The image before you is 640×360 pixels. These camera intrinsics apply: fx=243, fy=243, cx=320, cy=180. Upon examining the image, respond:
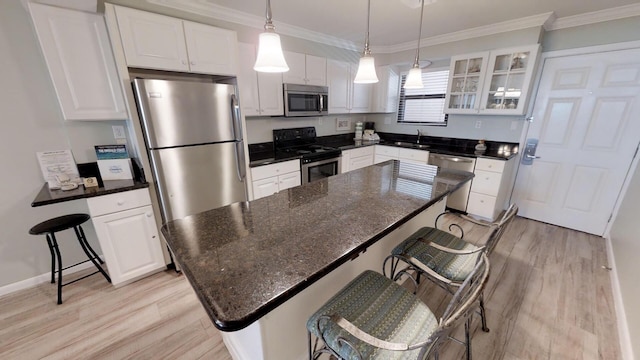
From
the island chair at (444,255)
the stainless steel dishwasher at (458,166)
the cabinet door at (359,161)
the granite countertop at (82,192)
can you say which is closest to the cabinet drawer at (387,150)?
the cabinet door at (359,161)

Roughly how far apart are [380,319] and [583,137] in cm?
356

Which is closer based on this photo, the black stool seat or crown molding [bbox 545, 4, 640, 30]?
the black stool seat

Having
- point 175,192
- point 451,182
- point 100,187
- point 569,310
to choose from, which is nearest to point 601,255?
point 569,310

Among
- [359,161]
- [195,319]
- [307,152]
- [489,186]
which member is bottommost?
[195,319]

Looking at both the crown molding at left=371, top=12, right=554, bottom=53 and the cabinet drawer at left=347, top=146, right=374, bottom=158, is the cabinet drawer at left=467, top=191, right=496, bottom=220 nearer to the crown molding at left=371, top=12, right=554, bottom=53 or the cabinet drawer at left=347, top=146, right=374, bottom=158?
the cabinet drawer at left=347, top=146, right=374, bottom=158

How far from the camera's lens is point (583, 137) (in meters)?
2.87

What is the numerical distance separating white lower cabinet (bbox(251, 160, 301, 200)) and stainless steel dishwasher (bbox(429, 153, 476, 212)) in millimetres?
1988

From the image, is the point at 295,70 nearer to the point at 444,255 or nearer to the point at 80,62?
the point at 80,62

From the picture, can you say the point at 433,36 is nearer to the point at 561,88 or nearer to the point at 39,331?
the point at 561,88

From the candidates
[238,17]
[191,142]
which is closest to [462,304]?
[191,142]

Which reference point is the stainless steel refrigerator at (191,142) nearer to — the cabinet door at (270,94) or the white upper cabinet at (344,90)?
the cabinet door at (270,94)

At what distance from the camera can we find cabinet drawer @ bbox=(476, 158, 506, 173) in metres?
2.97

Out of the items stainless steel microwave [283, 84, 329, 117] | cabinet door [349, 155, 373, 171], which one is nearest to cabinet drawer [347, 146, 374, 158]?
cabinet door [349, 155, 373, 171]

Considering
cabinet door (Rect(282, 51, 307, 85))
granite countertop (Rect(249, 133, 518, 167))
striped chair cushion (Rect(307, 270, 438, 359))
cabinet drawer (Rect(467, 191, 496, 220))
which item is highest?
cabinet door (Rect(282, 51, 307, 85))
